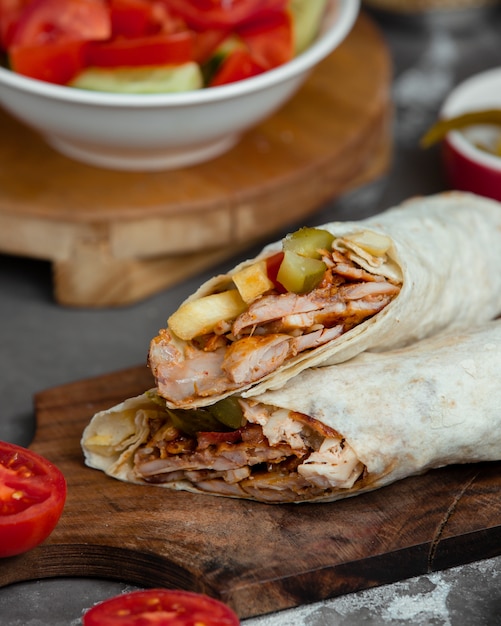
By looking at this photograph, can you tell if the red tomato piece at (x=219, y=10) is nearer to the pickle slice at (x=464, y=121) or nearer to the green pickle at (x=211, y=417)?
the pickle slice at (x=464, y=121)

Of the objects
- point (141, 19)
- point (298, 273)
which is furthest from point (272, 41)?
point (298, 273)

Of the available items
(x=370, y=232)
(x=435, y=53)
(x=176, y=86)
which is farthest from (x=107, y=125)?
(x=435, y=53)

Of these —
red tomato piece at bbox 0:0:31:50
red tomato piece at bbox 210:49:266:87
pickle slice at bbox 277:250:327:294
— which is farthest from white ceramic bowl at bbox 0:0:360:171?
pickle slice at bbox 277:250:327:294

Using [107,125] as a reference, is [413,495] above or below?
below

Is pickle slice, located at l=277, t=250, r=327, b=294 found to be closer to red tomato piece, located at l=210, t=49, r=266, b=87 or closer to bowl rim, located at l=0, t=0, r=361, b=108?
bowl rim, located at l=0, t=0, r=361, b=108

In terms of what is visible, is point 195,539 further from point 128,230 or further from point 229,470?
point 128,230

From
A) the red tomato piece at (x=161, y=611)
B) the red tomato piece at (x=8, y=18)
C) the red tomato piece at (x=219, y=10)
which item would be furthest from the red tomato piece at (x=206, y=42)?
the red tomato piece at (x=161, y=611)

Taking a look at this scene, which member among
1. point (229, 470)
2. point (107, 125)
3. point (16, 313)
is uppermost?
point (107, 125)
